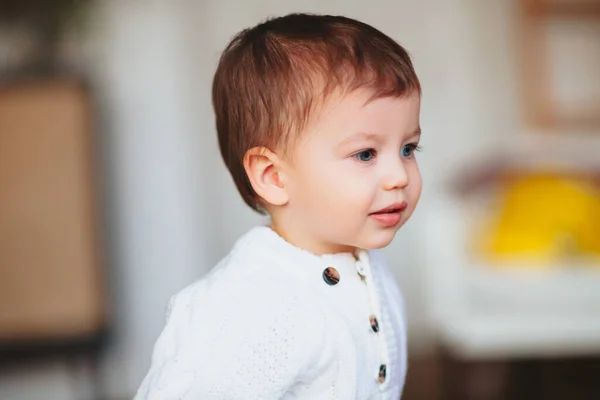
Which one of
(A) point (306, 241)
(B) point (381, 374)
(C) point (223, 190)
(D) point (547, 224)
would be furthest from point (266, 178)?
(C) point (223, 190)

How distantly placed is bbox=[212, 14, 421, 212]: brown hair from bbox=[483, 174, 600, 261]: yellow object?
1.50 m

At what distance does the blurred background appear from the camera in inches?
83.9

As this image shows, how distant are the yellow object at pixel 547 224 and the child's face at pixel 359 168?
58.0 inches

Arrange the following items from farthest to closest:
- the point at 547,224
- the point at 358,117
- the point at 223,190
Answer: the point at 223,190
the point at 547,224
the point at 358,117

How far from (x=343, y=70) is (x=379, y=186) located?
10 centimetres

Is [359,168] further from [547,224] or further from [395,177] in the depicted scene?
[547,224]

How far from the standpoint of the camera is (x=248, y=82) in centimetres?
71

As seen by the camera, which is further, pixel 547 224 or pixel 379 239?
pixel 547 224

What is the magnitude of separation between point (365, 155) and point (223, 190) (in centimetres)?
203

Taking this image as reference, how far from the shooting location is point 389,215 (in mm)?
713

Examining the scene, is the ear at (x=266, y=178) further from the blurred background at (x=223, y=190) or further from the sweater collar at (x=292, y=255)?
the blurred background at (x=223, y=190)

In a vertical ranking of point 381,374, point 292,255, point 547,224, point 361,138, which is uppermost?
point 361,138

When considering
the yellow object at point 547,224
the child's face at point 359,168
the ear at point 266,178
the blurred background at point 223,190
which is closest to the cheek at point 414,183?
Result: the child's face at point 359,168

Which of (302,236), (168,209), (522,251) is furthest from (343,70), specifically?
(168,209)
